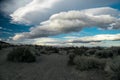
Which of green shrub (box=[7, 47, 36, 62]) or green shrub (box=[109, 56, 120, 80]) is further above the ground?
green shrub (box=[7, 47, 36, 62])

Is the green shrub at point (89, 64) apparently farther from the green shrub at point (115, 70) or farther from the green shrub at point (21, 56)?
the green shrub at point (21, 56)

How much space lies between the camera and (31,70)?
14805 millimetres

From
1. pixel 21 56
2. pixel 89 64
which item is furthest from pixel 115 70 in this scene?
pixel 21 56

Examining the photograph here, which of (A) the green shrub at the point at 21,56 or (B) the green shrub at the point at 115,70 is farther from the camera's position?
(A) the green shrub at the point at 21,56

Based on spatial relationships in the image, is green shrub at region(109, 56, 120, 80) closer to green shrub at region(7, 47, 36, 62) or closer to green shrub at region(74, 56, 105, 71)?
green shrub at region(74, 56, 105, 71)

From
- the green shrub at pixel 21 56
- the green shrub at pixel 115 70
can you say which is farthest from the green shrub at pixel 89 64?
the green shrub at pixel 21 56

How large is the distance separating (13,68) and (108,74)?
25.7ft

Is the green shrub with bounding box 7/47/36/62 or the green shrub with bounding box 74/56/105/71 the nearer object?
Answer: the green shrub with bounding box 74/56/105/71

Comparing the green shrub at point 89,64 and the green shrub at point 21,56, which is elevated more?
the green shrub at point 21,56

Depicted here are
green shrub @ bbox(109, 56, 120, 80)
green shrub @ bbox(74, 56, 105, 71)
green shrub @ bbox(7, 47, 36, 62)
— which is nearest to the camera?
green shrub @ bbox(109, 56, 120, 80)

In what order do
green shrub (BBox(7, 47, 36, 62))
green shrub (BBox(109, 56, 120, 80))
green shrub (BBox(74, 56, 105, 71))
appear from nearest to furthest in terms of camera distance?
green shrub (BBox(109, 56, 120, 80))
green shrub (BBox(74, 56, 105, 71))
green shrub (BBox(7, 47, 36, 62))

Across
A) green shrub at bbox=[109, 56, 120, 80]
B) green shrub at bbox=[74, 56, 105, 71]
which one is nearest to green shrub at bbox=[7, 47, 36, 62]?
green shrub at bbox=[74, 56, 105, 71]

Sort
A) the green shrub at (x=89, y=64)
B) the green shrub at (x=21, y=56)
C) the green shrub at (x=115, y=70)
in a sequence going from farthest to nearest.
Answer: the green shrub at (x=21, y=56) < the green shrub at (x=89, y=64) < the green shrub at (x=115, y=70)

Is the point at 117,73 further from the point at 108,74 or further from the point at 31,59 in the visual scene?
the point at 31,59
